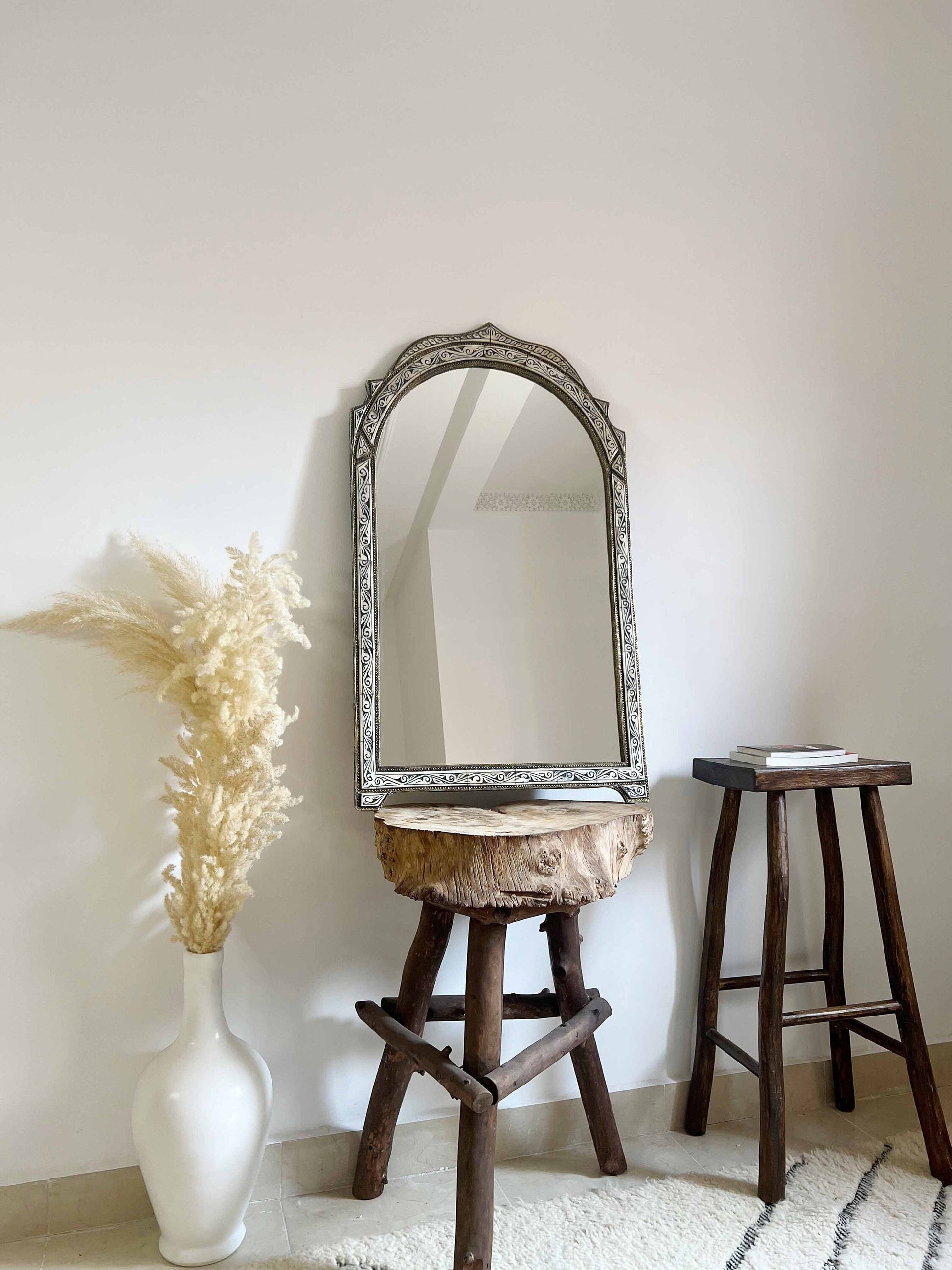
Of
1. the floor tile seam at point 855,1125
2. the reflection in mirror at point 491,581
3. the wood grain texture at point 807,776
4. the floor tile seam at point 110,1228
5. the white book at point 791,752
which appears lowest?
the floor tile seam at point 855,1125

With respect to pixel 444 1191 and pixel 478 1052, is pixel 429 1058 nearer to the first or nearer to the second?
pixel 478 1052

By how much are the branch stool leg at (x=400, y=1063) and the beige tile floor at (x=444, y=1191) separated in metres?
0.07

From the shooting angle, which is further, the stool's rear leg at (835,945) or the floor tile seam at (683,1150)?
the stool's rear leg at (835,945)

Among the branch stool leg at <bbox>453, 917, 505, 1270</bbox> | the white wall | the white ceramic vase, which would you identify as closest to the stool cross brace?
the branch stool leg at <bbox>453, 917, 505, 1270</bbox>

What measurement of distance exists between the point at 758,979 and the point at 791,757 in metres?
0.56

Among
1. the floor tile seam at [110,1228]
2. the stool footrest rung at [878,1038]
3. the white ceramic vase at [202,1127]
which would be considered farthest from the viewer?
the stool footrest rung at [878,1038]

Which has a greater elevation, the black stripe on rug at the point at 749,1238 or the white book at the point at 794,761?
the white book at the point at 794,761

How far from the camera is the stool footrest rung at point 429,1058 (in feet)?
4.44

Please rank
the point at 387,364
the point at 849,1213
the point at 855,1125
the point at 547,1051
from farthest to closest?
the point at 855,1125, the point at 387,364, the point at 849,1213, the point at 547,1051

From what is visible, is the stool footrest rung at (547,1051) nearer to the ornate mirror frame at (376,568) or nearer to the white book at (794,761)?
the ornate mirror frame at (376,568)

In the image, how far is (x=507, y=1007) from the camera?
170 centimetres

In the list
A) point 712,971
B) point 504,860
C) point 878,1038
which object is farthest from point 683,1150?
point 504,860

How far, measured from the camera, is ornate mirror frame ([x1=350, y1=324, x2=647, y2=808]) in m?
1.72

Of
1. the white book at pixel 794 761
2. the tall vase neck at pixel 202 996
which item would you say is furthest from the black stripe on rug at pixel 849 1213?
the tall vase neck at pixel 202 996
